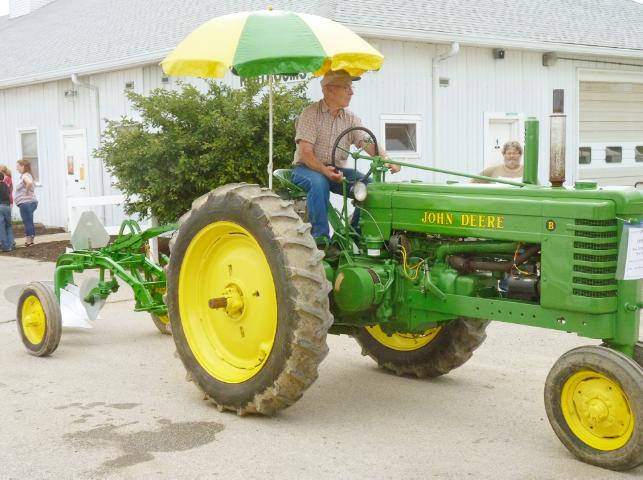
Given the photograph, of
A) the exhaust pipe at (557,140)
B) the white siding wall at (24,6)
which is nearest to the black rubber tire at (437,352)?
the exhaust pipe at (557,140)

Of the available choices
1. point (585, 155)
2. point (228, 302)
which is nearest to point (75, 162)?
point (585, 155)

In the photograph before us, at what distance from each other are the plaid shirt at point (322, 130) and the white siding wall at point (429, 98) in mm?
6185

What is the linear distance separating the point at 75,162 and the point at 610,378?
15222mm

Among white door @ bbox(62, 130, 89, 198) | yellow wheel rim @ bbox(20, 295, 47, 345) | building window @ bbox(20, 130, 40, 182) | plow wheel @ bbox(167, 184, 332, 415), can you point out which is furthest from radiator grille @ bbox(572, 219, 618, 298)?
building window @ bbox(20, 130, 40, 182)

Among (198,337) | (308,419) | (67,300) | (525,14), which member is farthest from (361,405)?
(525,14)

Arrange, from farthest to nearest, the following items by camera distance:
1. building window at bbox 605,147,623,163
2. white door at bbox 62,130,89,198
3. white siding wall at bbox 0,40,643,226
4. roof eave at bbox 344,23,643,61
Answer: white door at bbox 62,130,89,198 → building window at bbox 605,147,623,163 → white siding wall at bbox 0,40,643,226 → roof eave at bbox 344,23,643,61

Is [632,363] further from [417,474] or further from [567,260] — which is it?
[417,474]

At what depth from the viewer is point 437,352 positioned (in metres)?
6.06

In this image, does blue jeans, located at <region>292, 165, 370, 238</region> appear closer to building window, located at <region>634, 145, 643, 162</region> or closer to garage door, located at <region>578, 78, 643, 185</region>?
garage door, located at <region>578, 78, 643, 185</region>

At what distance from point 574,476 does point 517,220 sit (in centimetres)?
138

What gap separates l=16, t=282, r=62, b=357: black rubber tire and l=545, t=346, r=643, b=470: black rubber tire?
406cm

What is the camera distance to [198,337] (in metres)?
5.73

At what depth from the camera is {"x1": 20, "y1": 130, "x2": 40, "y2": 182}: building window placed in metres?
19.4

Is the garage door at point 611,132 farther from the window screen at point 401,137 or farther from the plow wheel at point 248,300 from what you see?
the plow wheel at point 248,300
